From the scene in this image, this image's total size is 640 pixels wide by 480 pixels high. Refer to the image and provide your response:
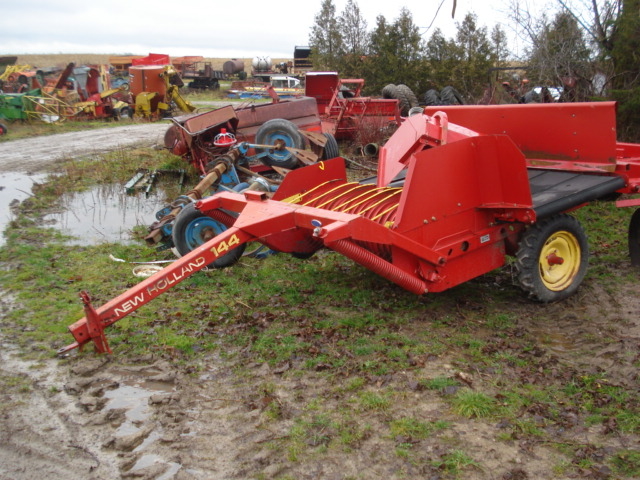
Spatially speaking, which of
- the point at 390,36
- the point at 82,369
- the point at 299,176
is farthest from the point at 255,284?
the point at 390,36

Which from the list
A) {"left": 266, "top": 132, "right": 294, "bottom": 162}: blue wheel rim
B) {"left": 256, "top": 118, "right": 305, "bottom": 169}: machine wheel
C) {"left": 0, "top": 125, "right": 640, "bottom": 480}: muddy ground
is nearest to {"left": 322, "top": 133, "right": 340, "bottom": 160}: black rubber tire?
{"left": 256, "top": 118, "right": 305, "bottom": 169}: machine wheel

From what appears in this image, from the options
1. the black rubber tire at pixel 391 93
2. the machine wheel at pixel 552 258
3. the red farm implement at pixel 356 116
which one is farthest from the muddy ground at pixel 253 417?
the black rubber tire at pixel 391 93

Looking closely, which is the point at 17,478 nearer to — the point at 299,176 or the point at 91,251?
the point at 299,176

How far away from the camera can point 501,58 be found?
70.4ft

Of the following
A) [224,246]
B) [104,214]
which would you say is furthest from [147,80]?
[224,246]

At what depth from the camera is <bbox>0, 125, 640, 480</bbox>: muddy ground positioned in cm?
332

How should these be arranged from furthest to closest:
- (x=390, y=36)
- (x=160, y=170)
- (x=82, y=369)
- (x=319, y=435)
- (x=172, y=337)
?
1. (x=390, y=36)
2. (x=160, y=170)
3. (x=172, y=337)
4. (x=82, y=369)
5. (x=319, y=435)

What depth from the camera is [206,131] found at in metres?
10.8

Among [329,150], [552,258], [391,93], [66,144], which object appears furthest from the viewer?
[391,93]

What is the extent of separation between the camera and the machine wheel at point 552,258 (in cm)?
544

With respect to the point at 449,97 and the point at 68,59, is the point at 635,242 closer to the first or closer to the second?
the point at 449,97

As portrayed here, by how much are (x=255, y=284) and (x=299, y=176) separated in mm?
1202

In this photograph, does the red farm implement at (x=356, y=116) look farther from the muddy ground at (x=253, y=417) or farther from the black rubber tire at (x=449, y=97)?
the muddy ground at (x=253, y=417)

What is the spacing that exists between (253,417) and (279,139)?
24.0 ft
